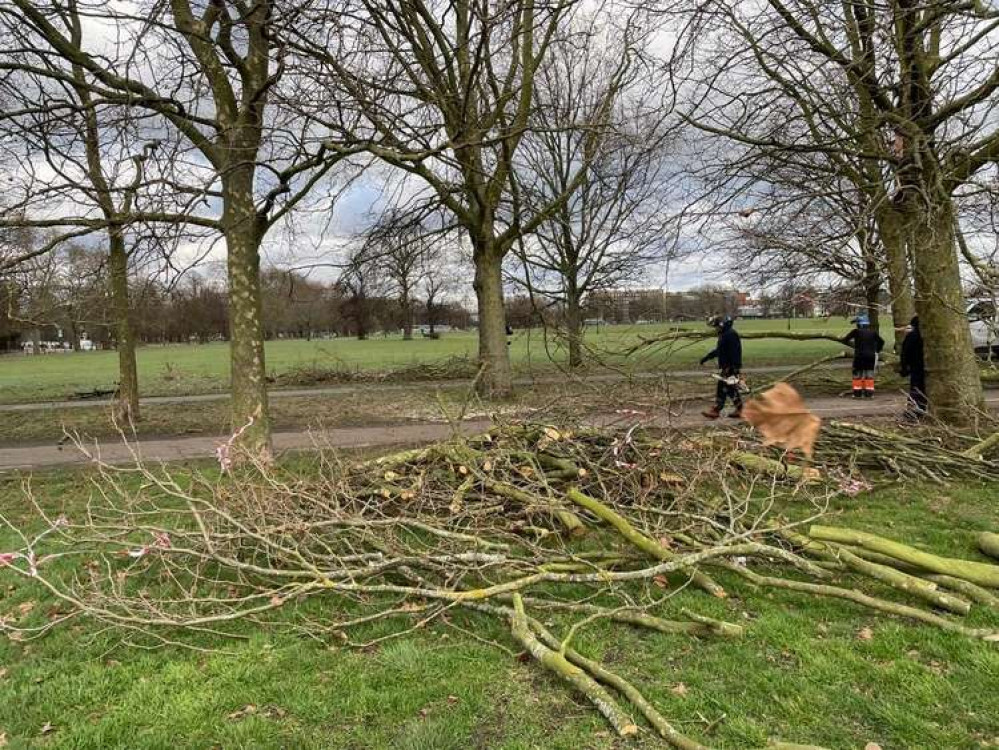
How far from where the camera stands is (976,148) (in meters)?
7.94

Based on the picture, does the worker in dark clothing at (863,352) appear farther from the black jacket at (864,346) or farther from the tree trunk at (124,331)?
the tree trunk at (124,331)

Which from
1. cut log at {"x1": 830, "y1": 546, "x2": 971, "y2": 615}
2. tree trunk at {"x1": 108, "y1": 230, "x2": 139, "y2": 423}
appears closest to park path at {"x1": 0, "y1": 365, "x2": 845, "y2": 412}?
tree trunk at {"x1": 108, "y1": 230, "x2": 139, "y2": 423}

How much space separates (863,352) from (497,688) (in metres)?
11.9

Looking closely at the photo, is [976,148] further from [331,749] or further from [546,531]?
[331,749]

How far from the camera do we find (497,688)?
127 inches

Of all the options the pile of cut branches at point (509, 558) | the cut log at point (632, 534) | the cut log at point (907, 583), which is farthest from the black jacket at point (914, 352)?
the cut log at point (632, 534)

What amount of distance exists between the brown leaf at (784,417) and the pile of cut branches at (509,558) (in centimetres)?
124

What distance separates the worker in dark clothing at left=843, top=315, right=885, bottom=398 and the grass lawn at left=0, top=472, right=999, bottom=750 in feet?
32.3

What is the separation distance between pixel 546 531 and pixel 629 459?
143cm

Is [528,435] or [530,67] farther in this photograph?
[530,67]

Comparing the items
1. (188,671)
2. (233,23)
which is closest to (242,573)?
(188,671)

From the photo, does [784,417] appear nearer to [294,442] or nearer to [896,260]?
[896,260]

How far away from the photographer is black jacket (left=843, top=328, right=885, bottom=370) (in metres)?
12.5

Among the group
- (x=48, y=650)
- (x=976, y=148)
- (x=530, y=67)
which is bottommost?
(x=48, y=650)
